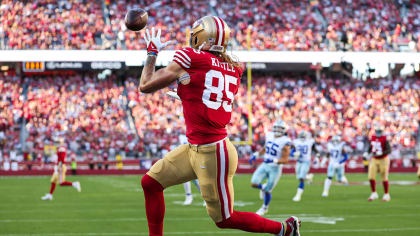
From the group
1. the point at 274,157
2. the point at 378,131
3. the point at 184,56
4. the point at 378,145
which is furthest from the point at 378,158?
the point at 184,56

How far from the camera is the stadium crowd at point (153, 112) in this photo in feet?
84.2

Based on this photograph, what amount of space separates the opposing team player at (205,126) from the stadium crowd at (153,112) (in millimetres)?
20678

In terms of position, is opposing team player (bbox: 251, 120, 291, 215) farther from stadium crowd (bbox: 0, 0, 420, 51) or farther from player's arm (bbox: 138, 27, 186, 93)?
stadium crowd (bbox: 0, 0, 420, 51)

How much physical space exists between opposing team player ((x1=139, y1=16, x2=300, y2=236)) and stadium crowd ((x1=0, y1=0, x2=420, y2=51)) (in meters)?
23.6

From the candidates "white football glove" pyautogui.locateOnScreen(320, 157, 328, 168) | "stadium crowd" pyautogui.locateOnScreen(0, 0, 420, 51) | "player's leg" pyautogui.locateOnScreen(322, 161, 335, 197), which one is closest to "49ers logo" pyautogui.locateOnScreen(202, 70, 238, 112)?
"player's leg" pyautogui.locateOnScreen(322, 161, 335, 197)

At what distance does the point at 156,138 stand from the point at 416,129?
38.1ft

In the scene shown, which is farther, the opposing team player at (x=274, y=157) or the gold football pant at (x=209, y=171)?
the opposing team player at (x=274, y=157)

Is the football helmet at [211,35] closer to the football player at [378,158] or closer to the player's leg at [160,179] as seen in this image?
the player's leg at [160,179]

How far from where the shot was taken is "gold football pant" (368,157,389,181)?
42.8ft

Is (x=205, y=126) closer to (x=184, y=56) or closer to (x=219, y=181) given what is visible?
(x=219, y=181)

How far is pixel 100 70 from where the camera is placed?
29.4 metres

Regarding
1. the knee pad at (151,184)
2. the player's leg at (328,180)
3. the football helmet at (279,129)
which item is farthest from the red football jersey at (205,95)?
the player's leg at (328,180)

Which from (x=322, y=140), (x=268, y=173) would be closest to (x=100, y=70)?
(x=322, y=140)

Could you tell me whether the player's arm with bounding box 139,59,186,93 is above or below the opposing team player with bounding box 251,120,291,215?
above
